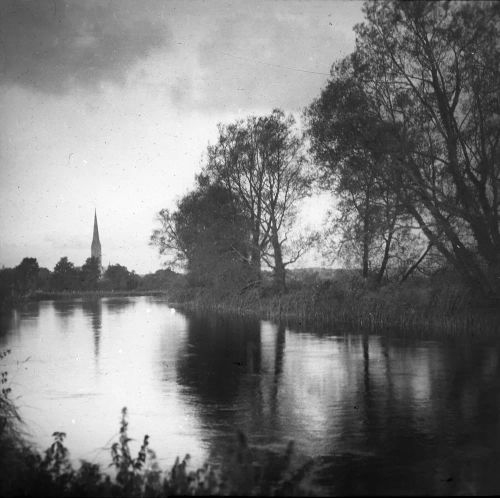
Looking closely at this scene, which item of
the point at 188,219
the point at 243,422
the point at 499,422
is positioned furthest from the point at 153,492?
the point at 188,219

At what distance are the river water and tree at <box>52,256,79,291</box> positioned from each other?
284ft

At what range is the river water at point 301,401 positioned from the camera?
31.3ft

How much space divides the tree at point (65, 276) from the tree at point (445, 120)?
9340cm

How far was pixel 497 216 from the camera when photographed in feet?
83.4

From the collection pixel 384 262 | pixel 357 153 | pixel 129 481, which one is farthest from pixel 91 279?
pixel 129 481

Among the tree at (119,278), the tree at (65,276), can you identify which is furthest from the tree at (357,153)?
the tree at (119,278)

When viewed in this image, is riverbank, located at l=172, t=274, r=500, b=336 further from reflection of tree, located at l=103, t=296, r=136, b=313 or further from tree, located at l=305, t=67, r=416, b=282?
reflection of tree, located at l=103, t=296, r=136, b=313

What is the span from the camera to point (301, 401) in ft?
47.3

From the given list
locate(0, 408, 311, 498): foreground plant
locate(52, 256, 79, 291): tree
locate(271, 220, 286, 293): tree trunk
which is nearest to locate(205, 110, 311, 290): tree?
locate(271, 220, 286, 293): tree trunk

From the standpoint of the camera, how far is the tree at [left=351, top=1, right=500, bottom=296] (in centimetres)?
2525

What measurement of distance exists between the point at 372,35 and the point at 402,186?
6.92 m

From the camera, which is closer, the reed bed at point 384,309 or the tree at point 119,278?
the reed bed at point 384,309

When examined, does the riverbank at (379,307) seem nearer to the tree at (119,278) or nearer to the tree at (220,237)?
the tree at (220,237)

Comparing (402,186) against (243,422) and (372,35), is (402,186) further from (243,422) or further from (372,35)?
(243,422)
